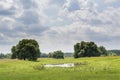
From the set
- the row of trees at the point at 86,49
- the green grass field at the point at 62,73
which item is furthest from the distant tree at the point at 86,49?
the green grass field at the point at 62,73

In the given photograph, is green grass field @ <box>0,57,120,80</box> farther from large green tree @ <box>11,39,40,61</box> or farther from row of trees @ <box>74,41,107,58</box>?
row of trees @ <box>74,41,107,58</box>

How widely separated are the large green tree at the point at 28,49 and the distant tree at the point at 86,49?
4044cm

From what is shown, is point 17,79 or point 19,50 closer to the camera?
point 17,79

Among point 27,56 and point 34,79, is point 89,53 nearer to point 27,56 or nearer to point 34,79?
point 27,56

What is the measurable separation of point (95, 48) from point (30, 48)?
177 feet

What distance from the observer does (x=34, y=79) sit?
46969mm

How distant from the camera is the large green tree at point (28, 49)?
155 meters

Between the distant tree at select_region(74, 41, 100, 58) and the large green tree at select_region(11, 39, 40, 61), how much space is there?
4044 centimetres

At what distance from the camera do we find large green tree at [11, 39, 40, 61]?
15500cm

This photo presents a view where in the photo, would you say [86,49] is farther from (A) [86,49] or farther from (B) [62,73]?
(B) [62,73]

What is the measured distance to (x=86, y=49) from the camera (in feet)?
632

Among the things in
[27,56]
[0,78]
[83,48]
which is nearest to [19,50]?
[27,56]

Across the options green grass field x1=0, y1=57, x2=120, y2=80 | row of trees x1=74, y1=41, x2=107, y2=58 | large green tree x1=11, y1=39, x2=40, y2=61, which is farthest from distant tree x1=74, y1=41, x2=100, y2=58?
green grass field x1=0, y1=57, x2=120, y2=80

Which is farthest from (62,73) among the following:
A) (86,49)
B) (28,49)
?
(86,49)
